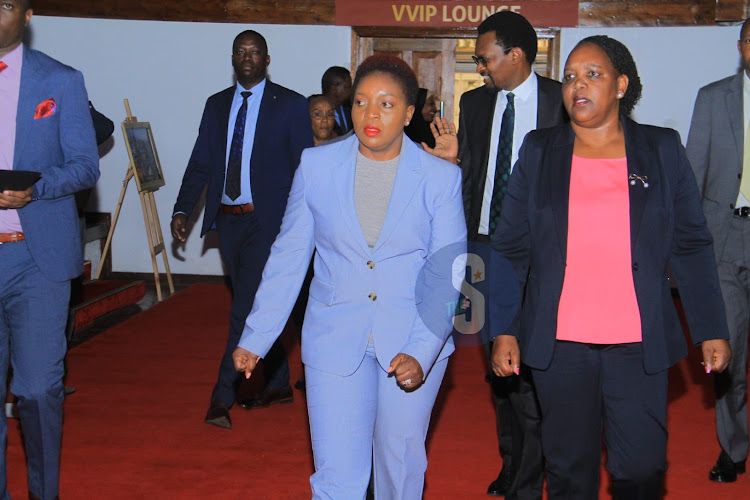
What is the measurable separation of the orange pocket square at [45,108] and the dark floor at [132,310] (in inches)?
146

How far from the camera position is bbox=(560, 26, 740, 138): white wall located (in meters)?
10.0

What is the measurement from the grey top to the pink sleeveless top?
1.99 ft

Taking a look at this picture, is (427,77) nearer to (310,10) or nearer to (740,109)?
(310,10)

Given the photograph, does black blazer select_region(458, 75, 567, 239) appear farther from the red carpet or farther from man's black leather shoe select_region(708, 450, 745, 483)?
man's black leather shoe select_region(708, 450, 745, 483)

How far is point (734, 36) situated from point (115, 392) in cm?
750

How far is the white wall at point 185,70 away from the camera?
10078 millimetres

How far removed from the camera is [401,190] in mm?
3049

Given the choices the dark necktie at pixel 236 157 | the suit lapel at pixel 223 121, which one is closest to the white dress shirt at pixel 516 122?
the dark necktie at pixel 236 157

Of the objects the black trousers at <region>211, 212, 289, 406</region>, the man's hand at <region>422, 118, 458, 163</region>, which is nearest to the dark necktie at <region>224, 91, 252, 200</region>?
the black trousers at <region>211, 212, 289, 406</region>

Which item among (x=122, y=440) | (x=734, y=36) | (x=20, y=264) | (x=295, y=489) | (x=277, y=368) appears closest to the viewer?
(x=20, y=264)

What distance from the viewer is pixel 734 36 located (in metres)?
9.98

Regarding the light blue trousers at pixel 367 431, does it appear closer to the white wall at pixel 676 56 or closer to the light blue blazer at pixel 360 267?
the light blue blazer at pixel 360 267

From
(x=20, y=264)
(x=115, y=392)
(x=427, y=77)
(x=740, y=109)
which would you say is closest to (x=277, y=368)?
(x=115, y=392)

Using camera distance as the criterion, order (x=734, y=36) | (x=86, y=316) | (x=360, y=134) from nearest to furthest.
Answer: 1. (x=360, y=134)
2. (x=86, y=316)
3. (x=734, y=36)
